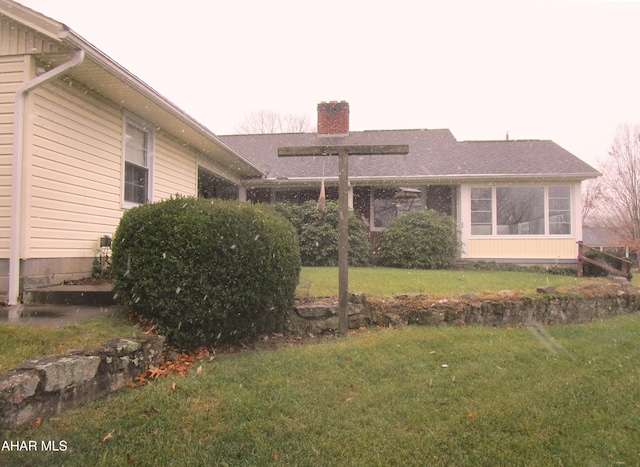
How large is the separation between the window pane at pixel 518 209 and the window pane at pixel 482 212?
31 cm

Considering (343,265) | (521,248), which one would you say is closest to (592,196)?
(521,248)

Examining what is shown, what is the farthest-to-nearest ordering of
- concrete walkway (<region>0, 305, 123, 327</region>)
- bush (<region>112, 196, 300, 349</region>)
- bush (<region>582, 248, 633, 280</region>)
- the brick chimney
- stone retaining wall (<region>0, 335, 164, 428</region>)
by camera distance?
the brick chimney
bush (<region>582, 248, 633, 280</region>)
concrete walkway (<region>0, 305, 123, 327</region>)
bush (<region>112, 196, 300, 349</region>)
stone retaining wall (<region>0, 335, 164, 428</region>)

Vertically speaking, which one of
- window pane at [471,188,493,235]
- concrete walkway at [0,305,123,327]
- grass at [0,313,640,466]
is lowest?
grass at [0,313,640,466]

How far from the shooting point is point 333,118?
43.1ft

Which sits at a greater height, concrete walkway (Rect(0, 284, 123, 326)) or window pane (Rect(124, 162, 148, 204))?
window pane (Rect(124, 162, 148, 204))

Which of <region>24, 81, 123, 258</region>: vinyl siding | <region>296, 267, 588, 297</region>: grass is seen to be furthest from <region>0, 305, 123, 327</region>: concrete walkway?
<region>296, 267, 588, 297</region>: grass

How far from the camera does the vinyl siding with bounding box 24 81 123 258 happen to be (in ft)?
15.3

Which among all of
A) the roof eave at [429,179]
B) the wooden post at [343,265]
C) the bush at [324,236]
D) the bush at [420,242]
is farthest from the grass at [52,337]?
the roof eave at [429,179]

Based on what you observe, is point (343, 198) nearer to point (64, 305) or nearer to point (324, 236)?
point (64, 305)

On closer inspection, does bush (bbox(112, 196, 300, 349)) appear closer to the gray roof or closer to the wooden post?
the wooden post

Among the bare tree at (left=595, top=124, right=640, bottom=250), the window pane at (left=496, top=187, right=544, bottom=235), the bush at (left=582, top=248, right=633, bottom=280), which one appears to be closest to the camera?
the bush at (left=582, top=248, right=633, bottom=280)

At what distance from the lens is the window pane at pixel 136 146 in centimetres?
668

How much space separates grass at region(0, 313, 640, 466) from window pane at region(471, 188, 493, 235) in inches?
338

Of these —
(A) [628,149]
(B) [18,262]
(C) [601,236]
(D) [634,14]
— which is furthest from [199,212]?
(C) [601,236]
